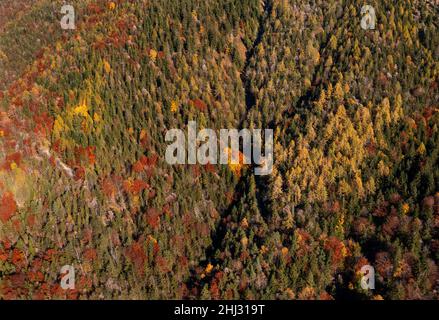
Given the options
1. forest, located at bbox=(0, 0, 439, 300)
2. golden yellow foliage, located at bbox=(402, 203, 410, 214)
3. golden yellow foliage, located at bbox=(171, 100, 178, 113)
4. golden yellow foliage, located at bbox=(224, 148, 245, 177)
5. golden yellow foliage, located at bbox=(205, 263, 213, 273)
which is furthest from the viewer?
golden yellow foliage, located at bbox=(171, 100, 178, 113)

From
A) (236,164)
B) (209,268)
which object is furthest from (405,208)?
(209,268)

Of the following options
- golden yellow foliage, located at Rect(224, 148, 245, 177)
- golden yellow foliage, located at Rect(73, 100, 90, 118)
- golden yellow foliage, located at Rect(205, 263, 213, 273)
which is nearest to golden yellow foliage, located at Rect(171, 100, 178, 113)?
golden yellow foliage, located at Rect(224, 148, 245, 177)

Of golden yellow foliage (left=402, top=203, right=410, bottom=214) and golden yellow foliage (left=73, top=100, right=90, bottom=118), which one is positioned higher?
golden yellow foliage (left=73, top=100, right=90, bottom=118)

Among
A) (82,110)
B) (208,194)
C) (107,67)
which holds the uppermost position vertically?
(107,67)

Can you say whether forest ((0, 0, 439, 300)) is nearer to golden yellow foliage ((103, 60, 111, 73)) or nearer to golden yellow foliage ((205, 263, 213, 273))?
golden yellow foliage ((103, 60, 111, 73))

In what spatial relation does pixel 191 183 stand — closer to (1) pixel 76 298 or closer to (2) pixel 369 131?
(1) pixel 76 298

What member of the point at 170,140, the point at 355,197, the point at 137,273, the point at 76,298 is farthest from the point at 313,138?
the point at 76,298

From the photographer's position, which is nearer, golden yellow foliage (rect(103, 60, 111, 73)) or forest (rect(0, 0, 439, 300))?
forest (rect(0, 0, 439, 300))

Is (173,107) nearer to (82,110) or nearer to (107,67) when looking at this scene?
(107,67)

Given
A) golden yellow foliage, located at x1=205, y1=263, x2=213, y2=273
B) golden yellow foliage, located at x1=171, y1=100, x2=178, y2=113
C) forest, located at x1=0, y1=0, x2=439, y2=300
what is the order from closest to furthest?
1. forest, located at x1=0, y1=0, x2=439, y2=300
2. golden yellow foliage, located at x1=205, y1=263, x2=213, y2=273
3. golden yellow foliage, located at x1=171, y1=100, x2=178, y2=113
